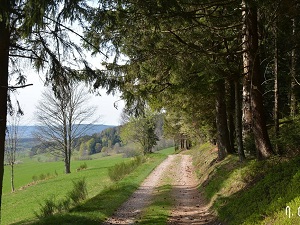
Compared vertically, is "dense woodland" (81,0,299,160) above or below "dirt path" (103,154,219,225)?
above

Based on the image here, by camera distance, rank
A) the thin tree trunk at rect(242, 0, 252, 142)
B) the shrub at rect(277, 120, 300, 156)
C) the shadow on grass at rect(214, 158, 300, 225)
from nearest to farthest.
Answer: the shadow on grass at rect(214, 158, 300, 225)
the shrub at rect(277, 120, 300, 156)
the thin tree trunk at rect(242, 0, 252, 142)

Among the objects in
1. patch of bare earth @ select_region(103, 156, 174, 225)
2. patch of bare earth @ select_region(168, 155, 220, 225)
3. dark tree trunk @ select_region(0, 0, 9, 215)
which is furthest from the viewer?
patch of bare earth @ select_region(103, 156, 174, 225)

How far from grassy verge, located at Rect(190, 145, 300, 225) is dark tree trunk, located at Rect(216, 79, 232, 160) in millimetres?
4096

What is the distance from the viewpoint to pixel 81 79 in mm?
7902

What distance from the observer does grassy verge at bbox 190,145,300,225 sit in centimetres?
517

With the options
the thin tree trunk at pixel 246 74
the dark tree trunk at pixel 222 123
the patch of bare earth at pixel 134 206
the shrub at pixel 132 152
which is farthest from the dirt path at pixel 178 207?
the shrub at pixel 132 152

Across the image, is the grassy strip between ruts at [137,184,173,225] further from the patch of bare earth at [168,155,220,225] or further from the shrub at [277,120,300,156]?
the shrub at [277,120,300,156]

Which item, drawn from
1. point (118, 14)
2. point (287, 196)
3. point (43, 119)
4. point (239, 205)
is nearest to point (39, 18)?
point (118, 14)

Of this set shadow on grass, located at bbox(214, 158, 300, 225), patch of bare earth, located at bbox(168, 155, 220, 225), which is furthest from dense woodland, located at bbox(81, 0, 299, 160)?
patch of bare earth, located at bbox(168, 155, 220, 225)

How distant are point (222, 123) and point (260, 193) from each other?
8415mm

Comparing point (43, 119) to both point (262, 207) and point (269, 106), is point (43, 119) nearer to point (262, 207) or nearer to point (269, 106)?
point (269, 106)

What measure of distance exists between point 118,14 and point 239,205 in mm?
5696

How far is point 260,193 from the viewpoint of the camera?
6.95 meters

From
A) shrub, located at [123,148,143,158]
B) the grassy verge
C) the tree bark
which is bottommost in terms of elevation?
shrub, located at [123,148,143,158]
